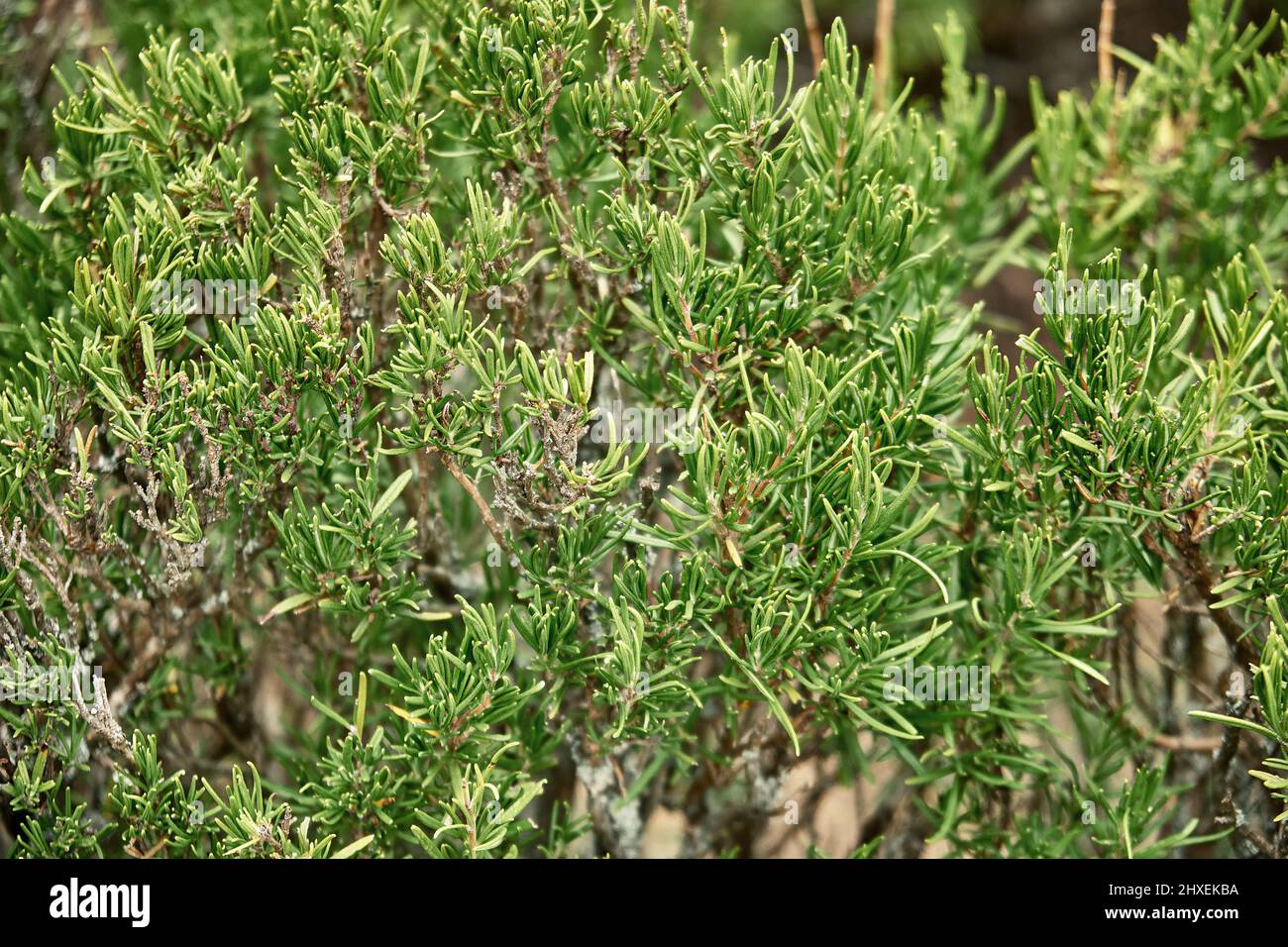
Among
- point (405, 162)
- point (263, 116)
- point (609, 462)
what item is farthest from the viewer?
point (263, 116)

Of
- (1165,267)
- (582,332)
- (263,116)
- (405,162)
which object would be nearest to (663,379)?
(582,332)

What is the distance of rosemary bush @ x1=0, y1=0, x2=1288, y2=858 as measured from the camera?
1.41 m

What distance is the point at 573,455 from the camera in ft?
4.61

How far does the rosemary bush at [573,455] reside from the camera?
1413 mm

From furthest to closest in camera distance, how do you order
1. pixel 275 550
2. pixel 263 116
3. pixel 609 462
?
1. pixel 263 116
2. pixel 275 550
3. pixel 609 462

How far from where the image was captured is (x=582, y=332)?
1628 mm

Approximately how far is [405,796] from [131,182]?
1.01 m

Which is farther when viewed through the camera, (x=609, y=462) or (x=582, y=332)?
(x=582, y=332)

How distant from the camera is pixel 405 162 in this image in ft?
5.09

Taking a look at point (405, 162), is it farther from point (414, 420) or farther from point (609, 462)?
point (609, 462)

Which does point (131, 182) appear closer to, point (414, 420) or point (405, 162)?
point (405, 162)

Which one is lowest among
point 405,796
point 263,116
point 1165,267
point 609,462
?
point 405,796

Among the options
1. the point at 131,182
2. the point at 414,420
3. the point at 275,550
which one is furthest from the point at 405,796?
the point at 131,182
